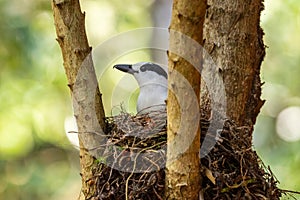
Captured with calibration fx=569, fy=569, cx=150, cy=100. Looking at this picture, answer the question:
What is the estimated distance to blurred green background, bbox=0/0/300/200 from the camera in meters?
4.10

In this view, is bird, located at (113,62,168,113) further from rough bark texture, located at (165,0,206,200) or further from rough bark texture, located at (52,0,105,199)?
rough bark texture, located at (165,0,206,200)

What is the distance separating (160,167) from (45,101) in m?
2.76

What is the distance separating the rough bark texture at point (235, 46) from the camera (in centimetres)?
217

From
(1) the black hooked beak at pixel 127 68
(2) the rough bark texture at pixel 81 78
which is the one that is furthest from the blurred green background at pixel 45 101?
(2) the rough bark texture at pixel 81 78

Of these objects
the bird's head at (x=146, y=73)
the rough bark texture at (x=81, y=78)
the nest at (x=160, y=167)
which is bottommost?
the nest at (x=160, y=167)

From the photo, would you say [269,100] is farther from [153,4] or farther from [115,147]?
[115,147]

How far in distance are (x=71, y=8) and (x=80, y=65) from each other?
19cm

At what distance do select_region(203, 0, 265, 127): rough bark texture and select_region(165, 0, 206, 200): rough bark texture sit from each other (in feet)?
1.92

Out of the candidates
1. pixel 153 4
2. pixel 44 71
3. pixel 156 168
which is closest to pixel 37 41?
pixel 44 71

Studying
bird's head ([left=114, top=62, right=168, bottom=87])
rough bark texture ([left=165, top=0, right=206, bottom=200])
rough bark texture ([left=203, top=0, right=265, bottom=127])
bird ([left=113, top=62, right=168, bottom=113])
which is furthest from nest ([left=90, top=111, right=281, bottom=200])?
bird's head ([left=114, top=62, right=168, bottom=87])

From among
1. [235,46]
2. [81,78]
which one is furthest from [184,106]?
[235,46]

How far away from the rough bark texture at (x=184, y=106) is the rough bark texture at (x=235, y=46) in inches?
23.0

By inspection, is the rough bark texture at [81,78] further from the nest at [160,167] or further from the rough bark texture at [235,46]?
the rough bark texture at [235,46]

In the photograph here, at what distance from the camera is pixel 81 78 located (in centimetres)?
187
